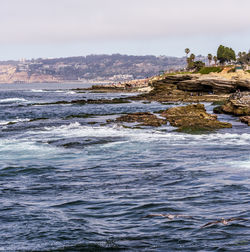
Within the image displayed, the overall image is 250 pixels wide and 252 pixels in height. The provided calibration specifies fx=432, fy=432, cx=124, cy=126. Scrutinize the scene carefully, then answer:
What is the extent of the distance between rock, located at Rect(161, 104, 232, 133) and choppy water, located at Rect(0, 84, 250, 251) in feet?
17.3

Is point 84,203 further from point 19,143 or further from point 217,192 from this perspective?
point 19,143

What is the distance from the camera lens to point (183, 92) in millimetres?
103125

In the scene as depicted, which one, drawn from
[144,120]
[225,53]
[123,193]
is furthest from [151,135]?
[225,53]

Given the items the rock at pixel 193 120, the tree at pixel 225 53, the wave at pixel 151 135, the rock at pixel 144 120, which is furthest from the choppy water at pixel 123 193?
the tree at pixel 225 53

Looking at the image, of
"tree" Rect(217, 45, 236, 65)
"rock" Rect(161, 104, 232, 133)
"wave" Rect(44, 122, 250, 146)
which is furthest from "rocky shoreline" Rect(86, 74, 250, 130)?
"tree" Rect(217, 45, 236, 65)

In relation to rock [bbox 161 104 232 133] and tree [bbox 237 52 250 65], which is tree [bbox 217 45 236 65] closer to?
tree [bbox 237 52 250 65]

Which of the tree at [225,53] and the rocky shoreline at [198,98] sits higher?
the tree at [225,53]

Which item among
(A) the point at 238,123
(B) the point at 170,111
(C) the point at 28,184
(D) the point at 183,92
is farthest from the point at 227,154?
(D) the point at 183,92

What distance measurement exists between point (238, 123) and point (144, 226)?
33134mm

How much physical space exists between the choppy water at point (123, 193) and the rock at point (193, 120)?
17.3 feet

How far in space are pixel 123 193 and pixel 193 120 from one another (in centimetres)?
2592

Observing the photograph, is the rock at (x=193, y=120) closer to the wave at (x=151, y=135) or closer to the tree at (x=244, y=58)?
the wave at (x=151, y=135)

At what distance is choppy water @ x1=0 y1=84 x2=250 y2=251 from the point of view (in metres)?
12.4

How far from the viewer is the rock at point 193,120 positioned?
39.7 metres
